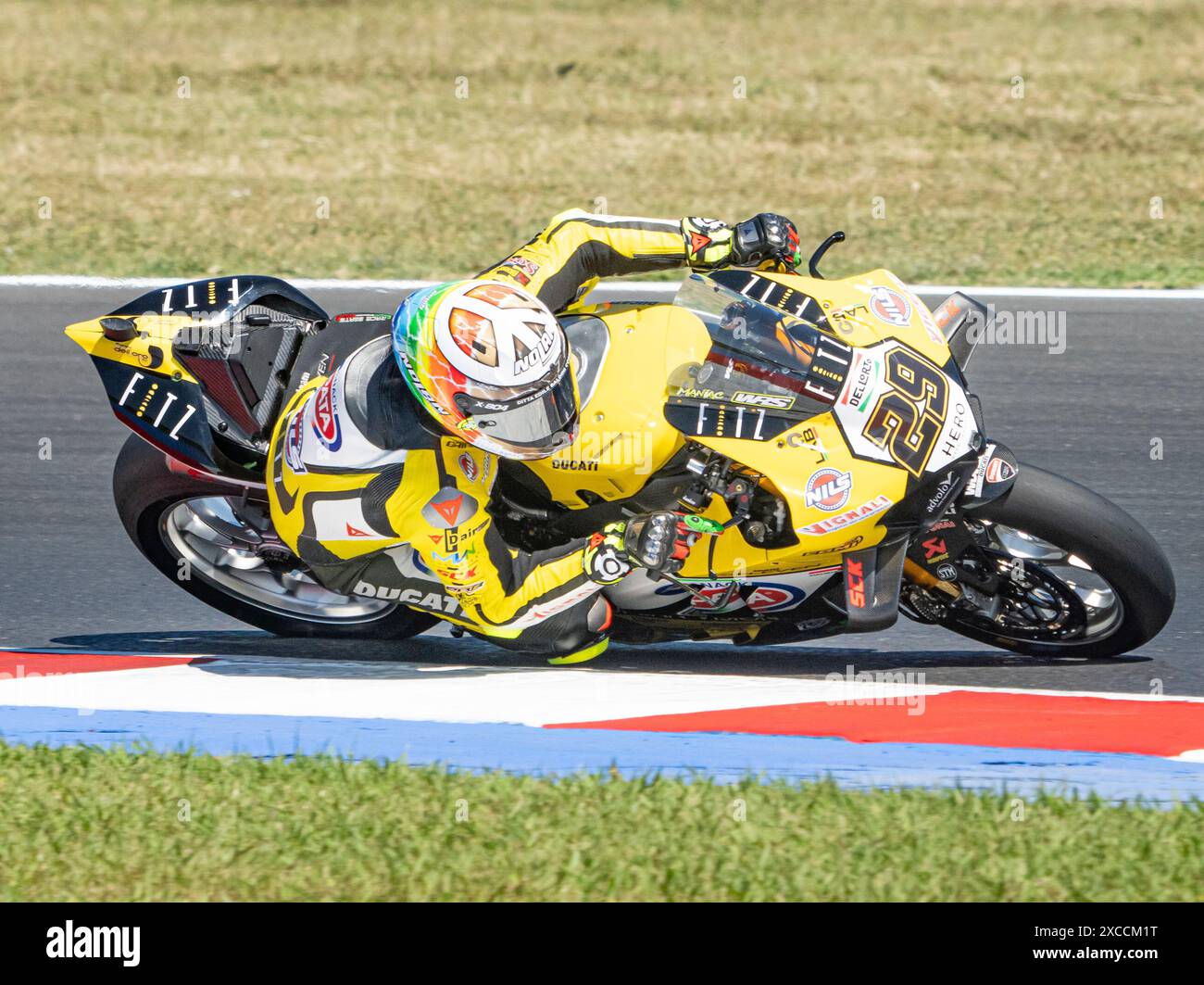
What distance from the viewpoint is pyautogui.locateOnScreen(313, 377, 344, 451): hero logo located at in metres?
4.19

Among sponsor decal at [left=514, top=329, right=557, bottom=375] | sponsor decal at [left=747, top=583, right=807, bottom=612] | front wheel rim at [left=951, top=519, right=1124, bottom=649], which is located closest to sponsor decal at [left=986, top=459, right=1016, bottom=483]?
front wheel rim at [left=951, top=519, right=1124, bottom=649]

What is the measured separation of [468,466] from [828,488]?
0.97 m

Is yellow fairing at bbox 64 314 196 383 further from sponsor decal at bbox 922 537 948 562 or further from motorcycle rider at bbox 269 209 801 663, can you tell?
sponsor decal at bbox 922 537 948 562

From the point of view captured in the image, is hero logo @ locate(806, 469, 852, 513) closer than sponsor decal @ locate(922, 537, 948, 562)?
Yes

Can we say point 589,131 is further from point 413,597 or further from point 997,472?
point 997,472

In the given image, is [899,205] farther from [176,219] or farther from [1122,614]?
[1122,614]

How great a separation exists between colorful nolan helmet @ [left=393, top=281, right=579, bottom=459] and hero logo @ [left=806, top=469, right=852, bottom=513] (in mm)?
636

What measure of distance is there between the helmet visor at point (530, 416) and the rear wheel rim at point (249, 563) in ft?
4.42

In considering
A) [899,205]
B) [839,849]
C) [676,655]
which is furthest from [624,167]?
[839,849]

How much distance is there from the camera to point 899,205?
988 centimetres

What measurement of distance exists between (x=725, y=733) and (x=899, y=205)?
6.26m

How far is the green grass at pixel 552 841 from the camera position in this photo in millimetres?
3545

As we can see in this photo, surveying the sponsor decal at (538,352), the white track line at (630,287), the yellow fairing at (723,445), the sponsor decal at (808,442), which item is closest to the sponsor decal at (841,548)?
the yellow fairing at (723,445)
